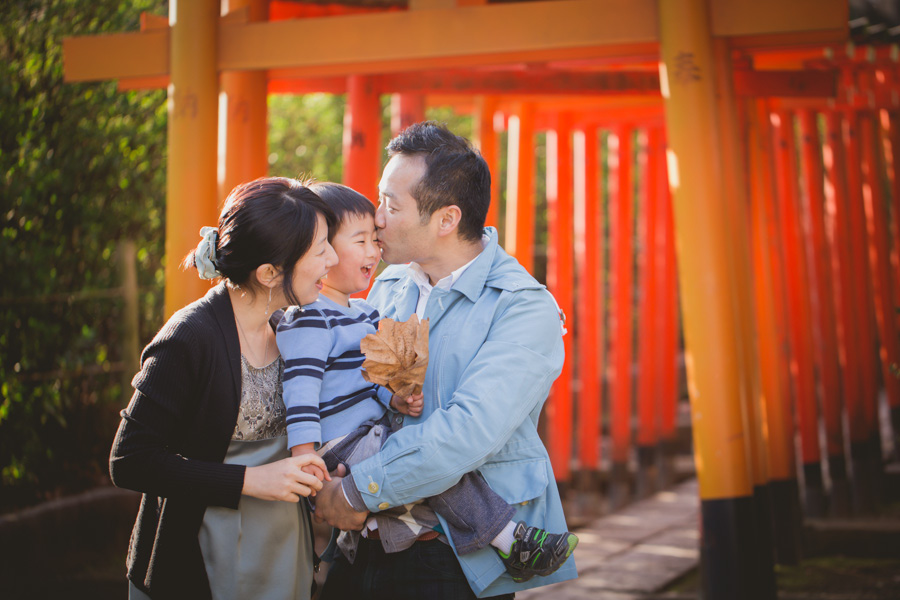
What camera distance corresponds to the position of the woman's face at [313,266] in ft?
6.28

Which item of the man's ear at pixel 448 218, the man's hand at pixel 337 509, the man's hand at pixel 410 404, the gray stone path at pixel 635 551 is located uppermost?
the man's ear at pixel 448 218

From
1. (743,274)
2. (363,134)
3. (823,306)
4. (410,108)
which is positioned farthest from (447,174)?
(823,306)

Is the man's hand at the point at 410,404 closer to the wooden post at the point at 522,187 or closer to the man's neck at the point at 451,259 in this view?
the man's neck at the point at 451,259

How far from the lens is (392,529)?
1.94 metres

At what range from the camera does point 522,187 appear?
6.00 meters

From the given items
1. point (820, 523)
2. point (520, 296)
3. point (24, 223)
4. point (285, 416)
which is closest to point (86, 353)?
point (24, 223)

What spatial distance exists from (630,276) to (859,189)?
1.84 meters

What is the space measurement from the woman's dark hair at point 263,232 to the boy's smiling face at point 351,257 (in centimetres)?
23

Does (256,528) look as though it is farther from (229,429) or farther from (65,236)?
(65,236)

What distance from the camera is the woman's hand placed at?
5.86 ft

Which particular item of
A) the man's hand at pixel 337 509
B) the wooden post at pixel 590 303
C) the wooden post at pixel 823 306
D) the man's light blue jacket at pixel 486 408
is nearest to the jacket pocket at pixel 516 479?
the man's light blue jacket at pixel 486 408

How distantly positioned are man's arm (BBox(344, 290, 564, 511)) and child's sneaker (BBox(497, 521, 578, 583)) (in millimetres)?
206

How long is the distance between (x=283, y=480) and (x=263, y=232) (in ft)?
1.83

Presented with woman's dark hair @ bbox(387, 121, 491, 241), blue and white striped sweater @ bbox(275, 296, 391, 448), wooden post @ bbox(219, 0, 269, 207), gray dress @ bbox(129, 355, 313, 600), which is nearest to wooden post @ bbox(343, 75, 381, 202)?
wooden post @ bbox(219, 0, 269, 207)
